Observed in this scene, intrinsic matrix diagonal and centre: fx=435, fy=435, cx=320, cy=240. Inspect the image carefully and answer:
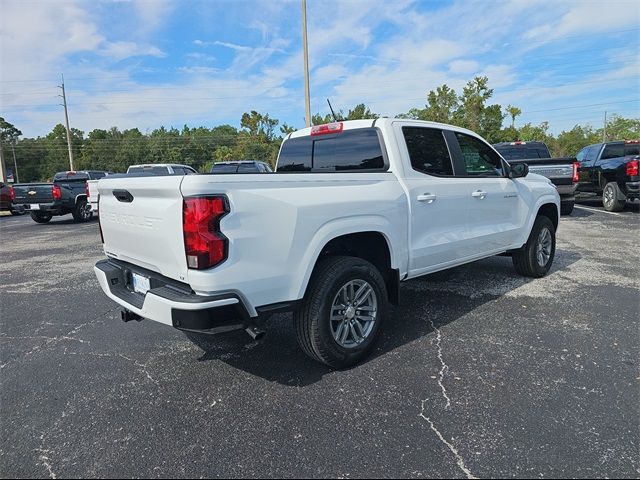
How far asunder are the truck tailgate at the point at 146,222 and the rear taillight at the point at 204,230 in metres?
0.07

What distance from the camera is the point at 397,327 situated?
4164mm

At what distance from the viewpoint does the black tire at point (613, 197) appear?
11.9m

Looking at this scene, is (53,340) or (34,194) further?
(34,194)

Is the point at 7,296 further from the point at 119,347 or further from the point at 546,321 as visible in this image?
the point at 546,321

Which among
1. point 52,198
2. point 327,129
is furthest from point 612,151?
point 52,198

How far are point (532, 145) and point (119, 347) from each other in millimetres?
12768

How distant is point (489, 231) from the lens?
15.8 feet

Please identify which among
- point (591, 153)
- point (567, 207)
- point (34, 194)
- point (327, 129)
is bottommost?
point (567, 207)

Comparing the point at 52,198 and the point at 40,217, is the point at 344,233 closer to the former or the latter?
the point at 52,198

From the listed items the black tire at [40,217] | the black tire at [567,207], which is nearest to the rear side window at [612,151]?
the black tire at [567,207]

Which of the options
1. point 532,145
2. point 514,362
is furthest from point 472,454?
→ point 532,145

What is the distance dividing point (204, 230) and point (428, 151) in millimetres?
2511

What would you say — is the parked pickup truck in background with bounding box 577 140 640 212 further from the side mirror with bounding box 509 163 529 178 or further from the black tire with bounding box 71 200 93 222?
the black tire with bounding box 71 200 93 222

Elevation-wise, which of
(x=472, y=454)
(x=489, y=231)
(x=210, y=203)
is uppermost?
(x=210, y=203)
